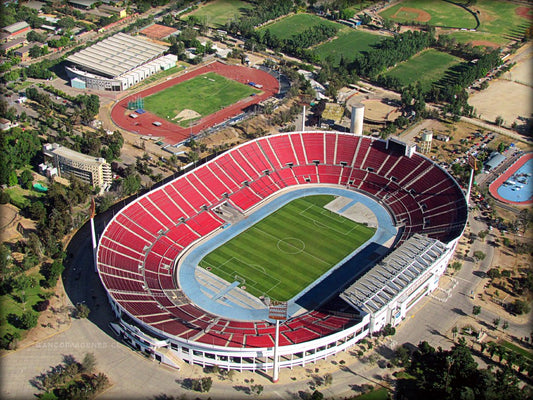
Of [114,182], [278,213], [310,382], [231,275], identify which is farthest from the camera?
[114,182]

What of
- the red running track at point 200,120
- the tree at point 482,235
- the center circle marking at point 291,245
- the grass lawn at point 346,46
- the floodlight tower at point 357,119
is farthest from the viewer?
the grass lawn at point 346,46

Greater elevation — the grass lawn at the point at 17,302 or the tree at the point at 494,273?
the tree at the point at 494,273

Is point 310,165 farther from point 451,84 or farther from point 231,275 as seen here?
point 451,84

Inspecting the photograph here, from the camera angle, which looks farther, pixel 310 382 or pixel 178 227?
pixel 178 227

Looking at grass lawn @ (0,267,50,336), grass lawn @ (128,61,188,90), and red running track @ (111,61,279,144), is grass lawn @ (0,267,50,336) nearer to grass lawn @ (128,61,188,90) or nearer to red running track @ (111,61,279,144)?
red running track @ (111,61,279,144)

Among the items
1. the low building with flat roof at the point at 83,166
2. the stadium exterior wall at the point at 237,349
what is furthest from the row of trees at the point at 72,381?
the low building with flat roof at the point at 83,166

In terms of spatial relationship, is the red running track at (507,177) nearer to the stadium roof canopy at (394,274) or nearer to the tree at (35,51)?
the stadium roof canopy at (394,274)

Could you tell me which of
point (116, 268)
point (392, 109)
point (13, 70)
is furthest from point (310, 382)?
point (13, 70)
